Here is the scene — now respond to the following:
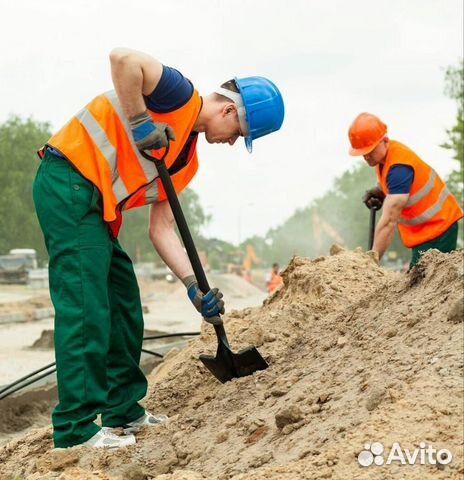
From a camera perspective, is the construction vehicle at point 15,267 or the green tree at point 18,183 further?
the green tree at point 18,183

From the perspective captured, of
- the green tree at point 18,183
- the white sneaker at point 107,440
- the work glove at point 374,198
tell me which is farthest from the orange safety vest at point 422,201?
the green tree at point 18,183

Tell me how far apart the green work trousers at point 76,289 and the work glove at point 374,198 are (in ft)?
11.0

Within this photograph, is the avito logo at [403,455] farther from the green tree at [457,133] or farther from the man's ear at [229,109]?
the green tree at [457,133]

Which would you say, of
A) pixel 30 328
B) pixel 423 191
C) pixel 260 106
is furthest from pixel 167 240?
pixel 30 328

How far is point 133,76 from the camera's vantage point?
3.54 m

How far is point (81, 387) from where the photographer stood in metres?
3.64

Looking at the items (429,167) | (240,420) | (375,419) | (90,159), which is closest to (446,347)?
(375,419)

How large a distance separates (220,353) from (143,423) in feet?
1.75

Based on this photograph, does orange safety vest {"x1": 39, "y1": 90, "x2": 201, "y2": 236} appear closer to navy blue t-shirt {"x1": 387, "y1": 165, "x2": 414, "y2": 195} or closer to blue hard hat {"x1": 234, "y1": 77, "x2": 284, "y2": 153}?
blue hard hat {"x1": 234, "y1": 77, "x2": 284, "y2": 153}

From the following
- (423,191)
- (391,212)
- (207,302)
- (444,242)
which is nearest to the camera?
(207,302)

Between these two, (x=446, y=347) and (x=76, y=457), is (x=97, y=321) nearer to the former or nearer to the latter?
(x=76, y=457)

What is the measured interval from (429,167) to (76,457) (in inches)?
147

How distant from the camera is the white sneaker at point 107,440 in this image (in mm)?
3682

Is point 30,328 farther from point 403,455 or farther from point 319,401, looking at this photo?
point 403,455
